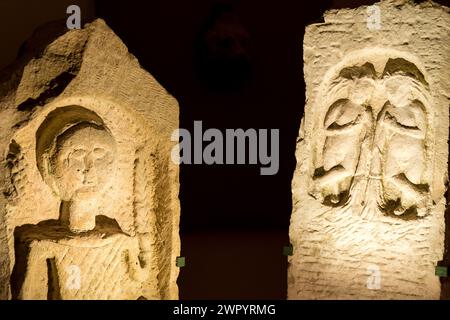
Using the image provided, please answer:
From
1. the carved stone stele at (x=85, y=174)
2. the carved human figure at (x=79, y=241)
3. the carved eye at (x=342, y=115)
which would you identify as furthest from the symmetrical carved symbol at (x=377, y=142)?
the carved human figure at (x=79, y=241)

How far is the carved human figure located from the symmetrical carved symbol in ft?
3.94

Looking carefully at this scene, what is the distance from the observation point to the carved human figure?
340 cm

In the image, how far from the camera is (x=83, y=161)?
3.46 meters

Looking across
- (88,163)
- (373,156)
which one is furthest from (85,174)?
(373,156)

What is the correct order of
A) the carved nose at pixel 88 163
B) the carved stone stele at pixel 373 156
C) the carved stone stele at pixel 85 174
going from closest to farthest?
the carved stone stele at pixel 85 174 → the carved nose at pixel 88 163 → the carved stone stele at pixel 373 156

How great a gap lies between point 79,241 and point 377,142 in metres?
1.71

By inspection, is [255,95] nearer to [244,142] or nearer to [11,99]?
[244,142]

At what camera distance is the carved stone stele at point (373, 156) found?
3.74 m

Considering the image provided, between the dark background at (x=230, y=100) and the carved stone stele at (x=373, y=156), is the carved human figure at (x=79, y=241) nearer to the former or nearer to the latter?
the carved stone stele at (x=373, y=156)

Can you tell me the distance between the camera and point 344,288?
3992 mm

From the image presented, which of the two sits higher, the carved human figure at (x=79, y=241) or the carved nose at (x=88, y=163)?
the carved nose at (x=88, y=163)

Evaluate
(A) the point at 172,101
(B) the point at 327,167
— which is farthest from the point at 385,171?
(A) the point at 172,101

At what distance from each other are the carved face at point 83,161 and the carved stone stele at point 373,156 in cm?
115

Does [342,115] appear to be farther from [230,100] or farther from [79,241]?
[230,100]
